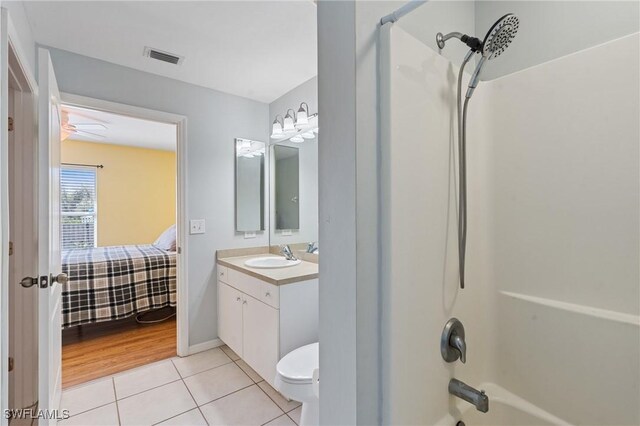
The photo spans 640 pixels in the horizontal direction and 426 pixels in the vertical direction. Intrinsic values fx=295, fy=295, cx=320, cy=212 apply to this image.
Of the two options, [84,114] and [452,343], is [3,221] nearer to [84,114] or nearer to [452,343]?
[452,343]

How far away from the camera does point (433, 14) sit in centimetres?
105

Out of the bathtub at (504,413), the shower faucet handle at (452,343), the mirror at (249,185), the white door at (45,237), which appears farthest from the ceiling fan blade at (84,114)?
the bathtub at (504,413)

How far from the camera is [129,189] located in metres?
5.19

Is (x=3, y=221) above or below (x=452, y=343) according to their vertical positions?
above

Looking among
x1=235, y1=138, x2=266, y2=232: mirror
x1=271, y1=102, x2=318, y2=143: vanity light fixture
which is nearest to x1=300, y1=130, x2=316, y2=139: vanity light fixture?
x1=271, y1=102, x2=318, y2=143: vanity light fixture

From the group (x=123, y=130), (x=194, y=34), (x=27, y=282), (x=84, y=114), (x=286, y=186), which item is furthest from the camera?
(x=123, y=130)

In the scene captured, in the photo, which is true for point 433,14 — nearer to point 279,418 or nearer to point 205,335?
point 279,418

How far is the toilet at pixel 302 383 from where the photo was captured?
4.67 feet

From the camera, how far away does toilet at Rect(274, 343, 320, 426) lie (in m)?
1.42

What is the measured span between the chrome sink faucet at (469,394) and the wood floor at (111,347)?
7.74 ft

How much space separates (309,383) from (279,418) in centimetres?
55

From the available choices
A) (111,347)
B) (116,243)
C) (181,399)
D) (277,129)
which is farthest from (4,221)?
(116,243)

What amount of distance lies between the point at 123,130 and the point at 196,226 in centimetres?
263

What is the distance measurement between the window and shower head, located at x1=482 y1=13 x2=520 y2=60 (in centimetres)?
579
